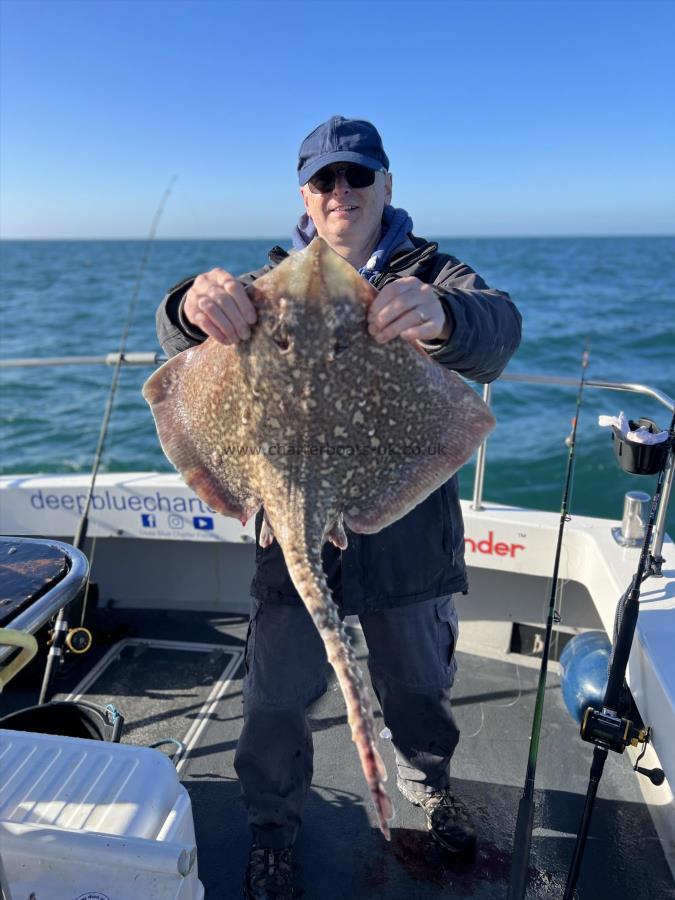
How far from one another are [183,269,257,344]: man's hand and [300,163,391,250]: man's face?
817 mm

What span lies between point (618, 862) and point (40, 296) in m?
40.5

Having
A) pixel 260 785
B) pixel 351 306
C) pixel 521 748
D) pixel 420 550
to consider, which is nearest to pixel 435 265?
pixel 351 306

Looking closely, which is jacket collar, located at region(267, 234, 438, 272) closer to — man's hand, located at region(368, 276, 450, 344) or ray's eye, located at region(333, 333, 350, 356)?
man's hand, located at region(368, 276, 450, 344)

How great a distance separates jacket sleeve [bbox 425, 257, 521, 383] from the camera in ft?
6.43

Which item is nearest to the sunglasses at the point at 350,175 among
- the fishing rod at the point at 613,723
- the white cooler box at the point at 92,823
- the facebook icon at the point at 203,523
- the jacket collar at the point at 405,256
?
the jacket collar at the point at 405,256

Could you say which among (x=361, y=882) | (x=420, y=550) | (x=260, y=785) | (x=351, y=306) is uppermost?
(x=351, y=306)

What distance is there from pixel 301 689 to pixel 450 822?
38.5 inches

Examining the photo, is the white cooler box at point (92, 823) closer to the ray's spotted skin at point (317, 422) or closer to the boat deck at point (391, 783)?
the ray's spotted skin at point (317, 422)

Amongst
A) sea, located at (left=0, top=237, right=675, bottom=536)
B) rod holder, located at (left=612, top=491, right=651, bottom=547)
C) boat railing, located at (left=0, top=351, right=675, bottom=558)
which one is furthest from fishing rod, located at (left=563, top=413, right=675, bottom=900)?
sea, located at (left=0, top=237, right=675, bottom=536)

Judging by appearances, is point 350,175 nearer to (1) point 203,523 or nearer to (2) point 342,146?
(2) point 342,146

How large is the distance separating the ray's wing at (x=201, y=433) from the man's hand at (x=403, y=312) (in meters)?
0.52

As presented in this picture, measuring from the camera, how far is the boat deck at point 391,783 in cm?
279

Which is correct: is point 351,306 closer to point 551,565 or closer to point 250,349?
point 250,349

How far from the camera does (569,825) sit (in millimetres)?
3066
